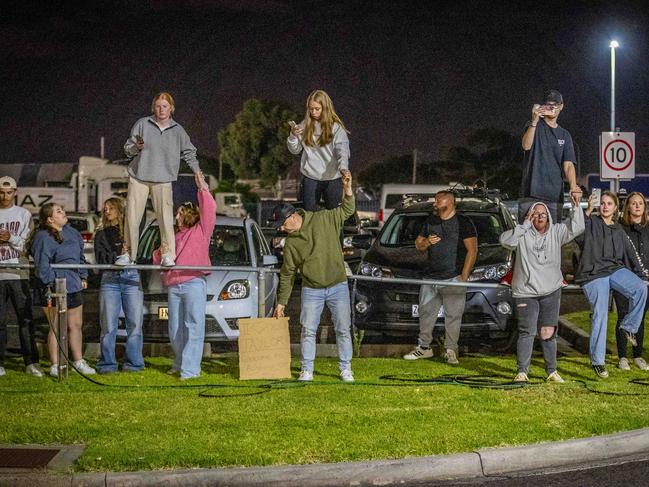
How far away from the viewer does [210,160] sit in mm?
91375

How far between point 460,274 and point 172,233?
338 centimetres

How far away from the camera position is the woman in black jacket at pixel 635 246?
35.7 feet

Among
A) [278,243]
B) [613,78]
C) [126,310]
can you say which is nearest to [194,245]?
[126,310]

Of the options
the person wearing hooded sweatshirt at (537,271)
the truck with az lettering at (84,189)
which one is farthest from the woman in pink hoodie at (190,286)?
the truck with az lettering at (84,189)

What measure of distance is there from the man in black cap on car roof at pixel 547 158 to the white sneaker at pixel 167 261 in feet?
12.5

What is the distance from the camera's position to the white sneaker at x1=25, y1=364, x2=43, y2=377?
1057 cm

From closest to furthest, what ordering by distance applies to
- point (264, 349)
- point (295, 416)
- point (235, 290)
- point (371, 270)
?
1. point (295, 416)
2. point (264, 349)
3. point (235, 290)
4. point (371, 270)

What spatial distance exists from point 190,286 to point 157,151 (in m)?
1.50

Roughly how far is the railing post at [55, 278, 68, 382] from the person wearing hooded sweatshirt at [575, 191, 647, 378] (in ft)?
17.6

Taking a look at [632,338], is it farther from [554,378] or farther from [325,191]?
[325,191]

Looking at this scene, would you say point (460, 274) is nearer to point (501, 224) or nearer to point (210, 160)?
point (501, 224)

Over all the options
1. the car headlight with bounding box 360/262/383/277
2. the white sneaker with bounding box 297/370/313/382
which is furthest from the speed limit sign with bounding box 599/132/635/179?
the white sneaker with bounding box 297/370/313/382

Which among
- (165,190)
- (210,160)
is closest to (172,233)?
(165,190)

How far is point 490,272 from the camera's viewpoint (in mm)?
12008
